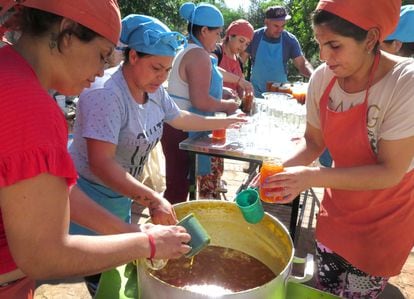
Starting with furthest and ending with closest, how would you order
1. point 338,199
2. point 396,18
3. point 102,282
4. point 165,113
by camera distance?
point 165,113 < point 338,199 < point 396,18 < point 102,282

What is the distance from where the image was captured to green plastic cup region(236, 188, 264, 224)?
142 centimetres

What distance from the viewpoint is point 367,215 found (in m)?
1.62

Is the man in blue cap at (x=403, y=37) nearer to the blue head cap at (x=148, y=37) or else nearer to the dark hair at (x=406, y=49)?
the dark hair at (x=406, y=49)

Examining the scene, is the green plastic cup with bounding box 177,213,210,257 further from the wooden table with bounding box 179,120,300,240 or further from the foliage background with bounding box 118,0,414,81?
the foliage background with bounding box 118,0,414,81

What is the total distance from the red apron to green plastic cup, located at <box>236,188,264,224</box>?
457 millimetres

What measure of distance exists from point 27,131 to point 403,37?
2651 mm

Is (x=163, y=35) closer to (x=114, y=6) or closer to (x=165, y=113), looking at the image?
(x=165, y=113)

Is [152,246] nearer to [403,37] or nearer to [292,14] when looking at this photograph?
[403,37]

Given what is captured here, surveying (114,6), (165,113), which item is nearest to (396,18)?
(114,6)

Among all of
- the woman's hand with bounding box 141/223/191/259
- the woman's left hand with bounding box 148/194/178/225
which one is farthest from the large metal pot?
the woman's hand with bounding box 141/223/191/259

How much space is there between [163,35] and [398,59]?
1087 mm

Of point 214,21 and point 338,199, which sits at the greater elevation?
point 214,21

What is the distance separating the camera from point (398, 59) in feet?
4.98

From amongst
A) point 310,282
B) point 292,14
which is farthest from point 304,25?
point 310,282
